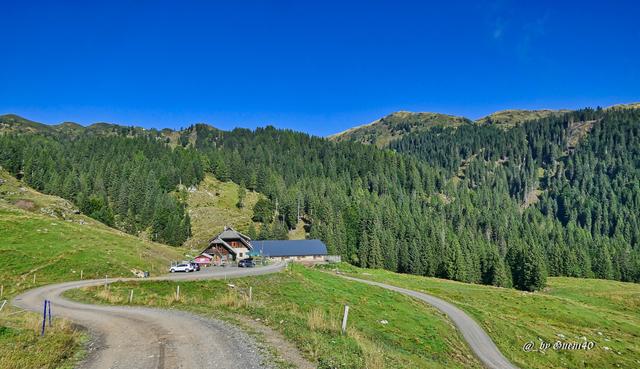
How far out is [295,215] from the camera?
16350cm

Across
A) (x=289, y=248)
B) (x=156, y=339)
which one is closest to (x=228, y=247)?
(x=289, y=248)

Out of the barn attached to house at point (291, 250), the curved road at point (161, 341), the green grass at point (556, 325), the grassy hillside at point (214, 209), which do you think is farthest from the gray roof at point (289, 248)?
the curved road at point (161, 341)

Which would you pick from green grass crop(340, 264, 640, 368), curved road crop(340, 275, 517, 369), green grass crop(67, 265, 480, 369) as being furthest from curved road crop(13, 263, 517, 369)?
green grass crop(340, 264, 640, 368)

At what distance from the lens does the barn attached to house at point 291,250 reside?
Result: 10712cm

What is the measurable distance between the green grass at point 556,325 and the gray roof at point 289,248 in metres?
40.0

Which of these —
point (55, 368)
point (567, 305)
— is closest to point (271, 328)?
point (55, 368)

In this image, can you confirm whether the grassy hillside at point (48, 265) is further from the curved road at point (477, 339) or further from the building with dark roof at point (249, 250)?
the building with dark roof at point (249, 250)

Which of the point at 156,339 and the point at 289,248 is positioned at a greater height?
the point at 156,339

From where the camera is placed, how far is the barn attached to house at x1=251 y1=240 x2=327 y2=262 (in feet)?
351

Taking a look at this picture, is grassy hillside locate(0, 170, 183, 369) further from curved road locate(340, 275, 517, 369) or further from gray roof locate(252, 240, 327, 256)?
gray roof locate(252, 240, 327, 256)

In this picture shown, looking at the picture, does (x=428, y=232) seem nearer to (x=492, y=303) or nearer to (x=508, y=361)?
(x=492, y=303)

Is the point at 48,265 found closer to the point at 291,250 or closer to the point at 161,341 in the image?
the point at 161,341

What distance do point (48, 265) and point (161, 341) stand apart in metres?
38.5

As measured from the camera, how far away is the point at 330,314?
26.8 metres
